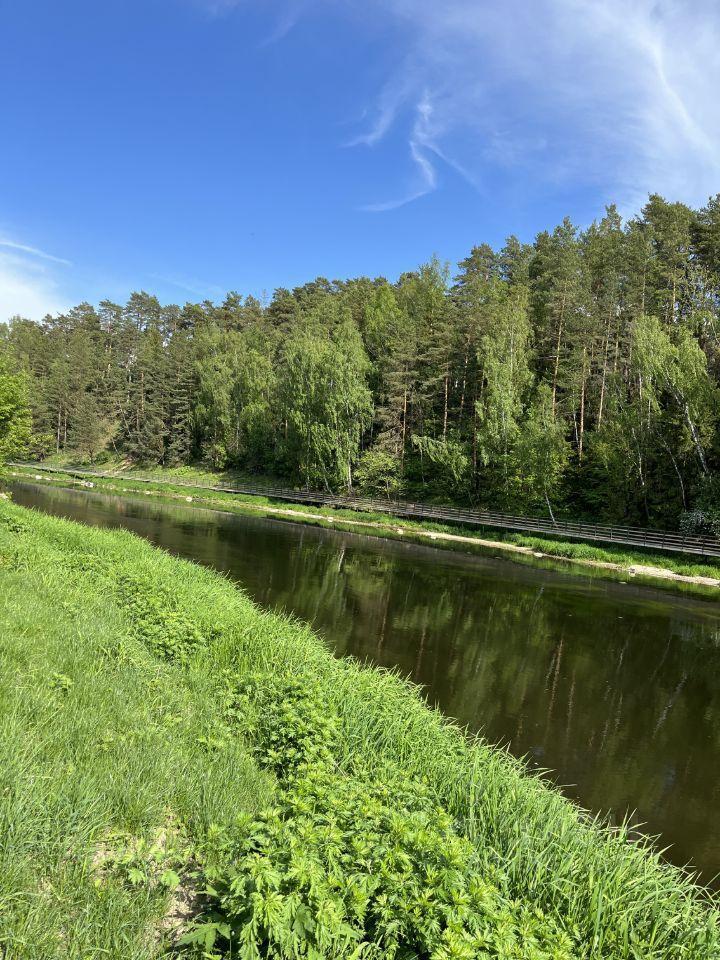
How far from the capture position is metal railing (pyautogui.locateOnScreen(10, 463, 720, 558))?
3231 cm

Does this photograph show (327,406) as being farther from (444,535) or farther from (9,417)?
(9,417)

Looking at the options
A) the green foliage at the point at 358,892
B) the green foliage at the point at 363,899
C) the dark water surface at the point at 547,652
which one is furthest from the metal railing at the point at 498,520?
the green foliage at the point at 363,899

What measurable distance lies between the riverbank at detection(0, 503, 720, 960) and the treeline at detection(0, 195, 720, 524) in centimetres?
3179

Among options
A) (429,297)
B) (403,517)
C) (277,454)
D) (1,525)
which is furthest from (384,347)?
(1,525)

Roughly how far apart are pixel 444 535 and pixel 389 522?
5.69 meters

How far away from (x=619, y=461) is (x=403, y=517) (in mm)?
17878

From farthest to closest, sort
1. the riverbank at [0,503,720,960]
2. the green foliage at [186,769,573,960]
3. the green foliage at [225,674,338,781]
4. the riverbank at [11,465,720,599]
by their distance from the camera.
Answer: the riverbank at [11,465,720,599] < the green foliage at [225,674,338,781] < the riverbank at [0,503,720,960] < the green foliage at [186,769,573,960]

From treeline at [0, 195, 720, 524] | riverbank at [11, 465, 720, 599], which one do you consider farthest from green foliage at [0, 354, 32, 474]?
riverbank at [11, 465, 720, 599]

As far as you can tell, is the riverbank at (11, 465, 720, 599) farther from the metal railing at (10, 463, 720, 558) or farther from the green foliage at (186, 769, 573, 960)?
the green foliage at (186, 769, 573, 960)

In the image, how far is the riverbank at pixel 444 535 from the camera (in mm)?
29250

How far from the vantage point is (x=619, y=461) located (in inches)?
1447

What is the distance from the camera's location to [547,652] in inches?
635

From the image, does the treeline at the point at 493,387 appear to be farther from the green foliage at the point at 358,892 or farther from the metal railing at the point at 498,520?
the green foliage at the point at 358,892

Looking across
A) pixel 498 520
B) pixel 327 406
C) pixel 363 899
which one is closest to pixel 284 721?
pixel 363 899
